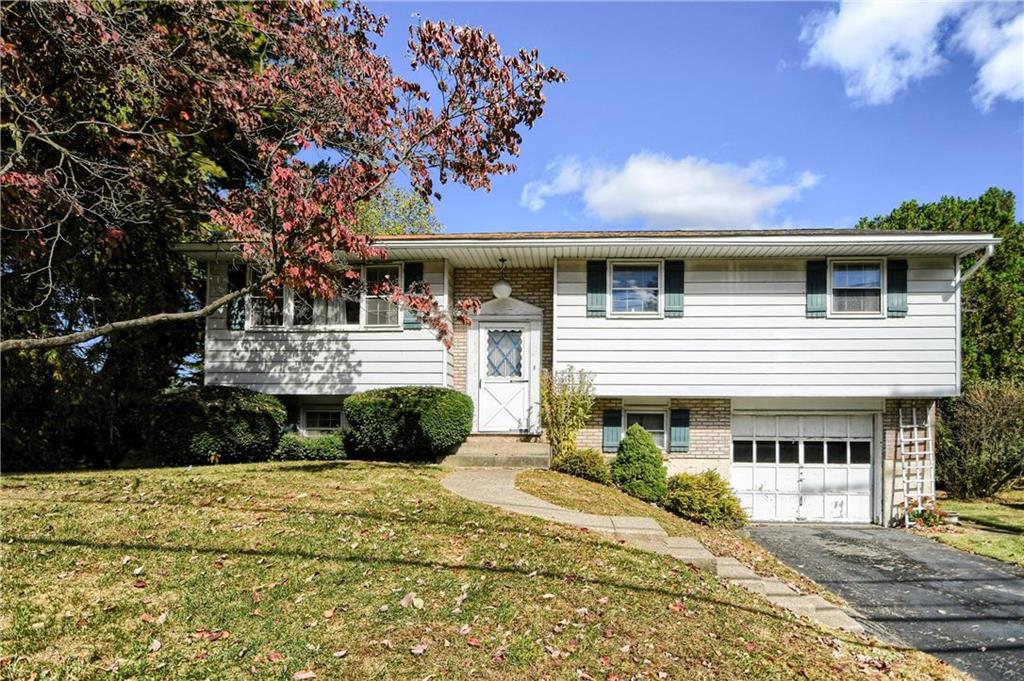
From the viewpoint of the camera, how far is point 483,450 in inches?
453

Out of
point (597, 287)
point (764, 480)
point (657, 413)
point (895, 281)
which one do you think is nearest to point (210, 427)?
point (597, 287)

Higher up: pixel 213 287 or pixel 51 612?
pixel 213 287

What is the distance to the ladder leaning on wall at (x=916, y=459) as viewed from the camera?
1201cm

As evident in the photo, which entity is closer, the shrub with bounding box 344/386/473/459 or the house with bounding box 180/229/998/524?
the shrub with bounding box 344/386/473/459

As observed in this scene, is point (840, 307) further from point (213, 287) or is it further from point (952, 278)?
point (213, 287)

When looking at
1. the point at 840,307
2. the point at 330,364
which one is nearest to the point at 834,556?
the point at 840,307

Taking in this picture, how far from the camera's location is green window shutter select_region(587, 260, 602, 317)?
12.2 metres

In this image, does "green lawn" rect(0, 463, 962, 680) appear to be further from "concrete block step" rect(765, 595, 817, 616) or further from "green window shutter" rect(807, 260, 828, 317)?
"green window shutter" rect(807, 260, 828, 317)

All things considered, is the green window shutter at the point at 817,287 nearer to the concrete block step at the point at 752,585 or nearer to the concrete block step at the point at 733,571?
the concrete block step at the point at 733,571

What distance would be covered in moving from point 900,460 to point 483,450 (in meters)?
8.20

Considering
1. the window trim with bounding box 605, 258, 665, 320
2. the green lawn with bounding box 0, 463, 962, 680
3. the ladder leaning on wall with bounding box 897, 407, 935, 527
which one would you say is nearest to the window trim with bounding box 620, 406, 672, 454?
the window trim with bounding box 605, 258, 665, 320

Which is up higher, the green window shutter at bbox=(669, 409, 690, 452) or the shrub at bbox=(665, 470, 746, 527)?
the green window shutter at bbox=(669, 409, 690, 452)

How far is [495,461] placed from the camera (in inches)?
433

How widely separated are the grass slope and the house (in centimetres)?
215
